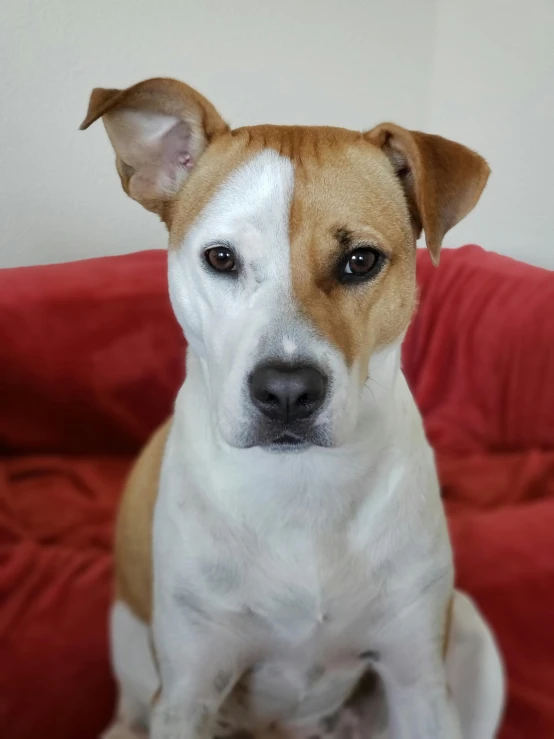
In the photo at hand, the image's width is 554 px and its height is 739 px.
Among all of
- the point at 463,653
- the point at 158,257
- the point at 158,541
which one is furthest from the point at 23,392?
the point at 463,653

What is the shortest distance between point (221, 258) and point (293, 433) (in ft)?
0.91

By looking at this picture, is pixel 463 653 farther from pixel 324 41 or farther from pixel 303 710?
pixel 324 41

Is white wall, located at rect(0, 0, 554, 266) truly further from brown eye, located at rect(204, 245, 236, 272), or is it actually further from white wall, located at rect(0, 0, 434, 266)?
brown eye, located at rect(204, 245, 236, 272)

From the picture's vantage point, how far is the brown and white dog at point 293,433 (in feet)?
3.30

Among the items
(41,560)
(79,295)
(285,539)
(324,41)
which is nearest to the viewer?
(285,539)

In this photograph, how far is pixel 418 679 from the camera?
1.21 metres

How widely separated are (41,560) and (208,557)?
751 mm

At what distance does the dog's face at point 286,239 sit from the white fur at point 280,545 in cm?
1

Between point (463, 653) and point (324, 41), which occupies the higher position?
point (324, 41)

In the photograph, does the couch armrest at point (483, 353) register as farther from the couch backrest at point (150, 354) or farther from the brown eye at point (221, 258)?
the brown eye at point (221, 258)

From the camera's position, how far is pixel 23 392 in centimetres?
213

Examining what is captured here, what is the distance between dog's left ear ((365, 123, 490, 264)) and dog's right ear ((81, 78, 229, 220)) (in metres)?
0.27

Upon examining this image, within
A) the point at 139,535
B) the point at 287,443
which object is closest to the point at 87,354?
the point at 139,535

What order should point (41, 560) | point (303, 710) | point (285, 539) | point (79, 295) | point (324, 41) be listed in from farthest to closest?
point (324, 41), point (79, 295), point (41, 560), point (303, 710), point (285, 539)
